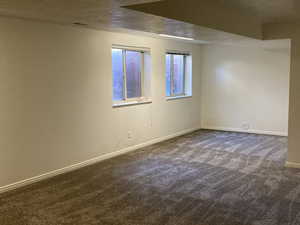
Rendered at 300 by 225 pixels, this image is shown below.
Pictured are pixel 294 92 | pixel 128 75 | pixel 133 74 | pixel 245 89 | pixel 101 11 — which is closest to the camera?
pixel 101 11

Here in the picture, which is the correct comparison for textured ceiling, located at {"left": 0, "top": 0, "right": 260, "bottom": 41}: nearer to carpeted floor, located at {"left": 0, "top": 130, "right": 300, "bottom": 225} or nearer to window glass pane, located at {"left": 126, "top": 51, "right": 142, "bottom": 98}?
carpeted floor, located at {"left": 0, "top": 130, "right": 300, "bottom": 225}

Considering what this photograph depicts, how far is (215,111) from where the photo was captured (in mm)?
8266

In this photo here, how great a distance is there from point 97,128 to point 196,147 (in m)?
2.05

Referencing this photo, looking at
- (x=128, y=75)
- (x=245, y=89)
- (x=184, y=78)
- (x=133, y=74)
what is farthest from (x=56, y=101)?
(x=245, y=89)

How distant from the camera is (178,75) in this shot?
7930 millimetres

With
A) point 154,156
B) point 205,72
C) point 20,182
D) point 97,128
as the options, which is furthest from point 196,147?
point 20,182

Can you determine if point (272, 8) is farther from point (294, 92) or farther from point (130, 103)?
point (130, 103)

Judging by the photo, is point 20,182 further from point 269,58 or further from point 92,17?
point 269,58

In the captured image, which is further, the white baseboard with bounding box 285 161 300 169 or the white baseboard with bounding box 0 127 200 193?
the white baseboard with bounding box 285 161 300 169

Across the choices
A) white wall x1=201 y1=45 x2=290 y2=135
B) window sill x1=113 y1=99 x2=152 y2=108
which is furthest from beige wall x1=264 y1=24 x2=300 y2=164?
window sill x1=113 y1=99 x2=152 y2=108

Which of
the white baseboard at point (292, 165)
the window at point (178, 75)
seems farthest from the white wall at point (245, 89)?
the white baseboard at point (292, 165)

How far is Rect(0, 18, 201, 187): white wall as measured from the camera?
407cm

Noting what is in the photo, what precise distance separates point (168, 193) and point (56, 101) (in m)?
2.03

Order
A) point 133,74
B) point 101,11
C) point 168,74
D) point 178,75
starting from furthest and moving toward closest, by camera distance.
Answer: point 178,75
point 168,74
point 133,74
point 101,11
